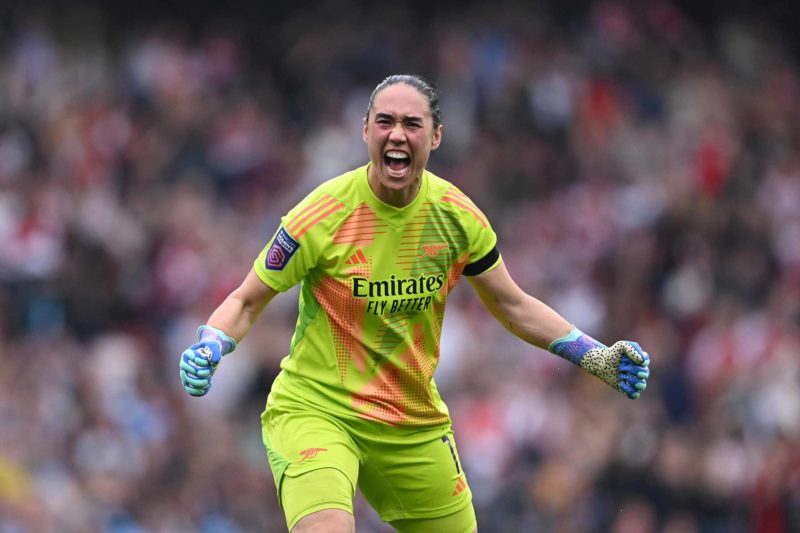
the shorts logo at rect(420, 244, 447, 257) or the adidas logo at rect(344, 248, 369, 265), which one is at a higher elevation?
the shorts logo at rect(420, 244, 447, 257)

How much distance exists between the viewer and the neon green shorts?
648 centimetres

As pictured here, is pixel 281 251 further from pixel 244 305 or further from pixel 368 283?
pixel 368 283

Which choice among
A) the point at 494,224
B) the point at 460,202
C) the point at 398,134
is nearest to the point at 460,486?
the point at 460,202

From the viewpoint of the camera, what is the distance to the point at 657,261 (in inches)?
570

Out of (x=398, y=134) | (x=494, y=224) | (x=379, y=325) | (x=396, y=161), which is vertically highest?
(x=494, y=224)

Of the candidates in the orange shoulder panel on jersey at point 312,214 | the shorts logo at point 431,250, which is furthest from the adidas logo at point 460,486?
the orange shoulder panel on jersey at point 312,214

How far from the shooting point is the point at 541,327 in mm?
7164

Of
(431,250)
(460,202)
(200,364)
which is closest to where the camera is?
(200,364)

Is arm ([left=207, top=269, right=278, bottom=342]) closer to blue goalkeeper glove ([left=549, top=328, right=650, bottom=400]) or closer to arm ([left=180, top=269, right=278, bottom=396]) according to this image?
arm ([left=180, top=269, right=278, bottom=396])

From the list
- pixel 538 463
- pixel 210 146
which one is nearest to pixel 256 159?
pixel 210 146

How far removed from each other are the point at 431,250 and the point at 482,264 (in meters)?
0.32

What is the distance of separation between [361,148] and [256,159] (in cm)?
111

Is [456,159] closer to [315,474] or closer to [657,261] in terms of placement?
[657,261]

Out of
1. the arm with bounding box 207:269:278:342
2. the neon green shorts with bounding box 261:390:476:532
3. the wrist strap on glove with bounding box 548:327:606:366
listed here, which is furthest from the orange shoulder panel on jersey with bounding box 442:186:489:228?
the neon green shorts with bounding box 261:390:476:532
